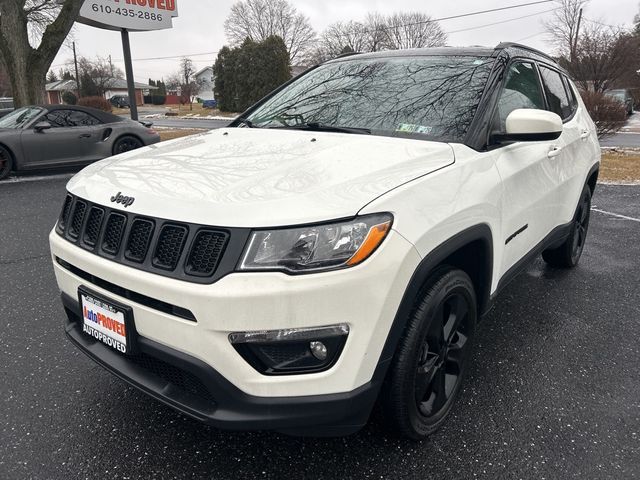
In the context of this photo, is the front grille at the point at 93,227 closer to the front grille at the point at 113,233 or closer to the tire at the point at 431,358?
the front grille at the point at 113,233

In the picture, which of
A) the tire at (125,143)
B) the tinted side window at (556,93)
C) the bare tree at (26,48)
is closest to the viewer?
the tinted side window at (556,93)

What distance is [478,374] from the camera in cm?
280

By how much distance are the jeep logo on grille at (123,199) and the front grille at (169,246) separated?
246 millimetres

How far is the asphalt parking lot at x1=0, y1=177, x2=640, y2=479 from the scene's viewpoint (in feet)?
6.86

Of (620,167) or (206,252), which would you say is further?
(620,167)

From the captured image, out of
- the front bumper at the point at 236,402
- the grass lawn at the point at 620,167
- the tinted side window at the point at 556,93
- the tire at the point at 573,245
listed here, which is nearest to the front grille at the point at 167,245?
the front bumper at the point at 236,402

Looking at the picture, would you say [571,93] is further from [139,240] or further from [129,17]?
[129,17]

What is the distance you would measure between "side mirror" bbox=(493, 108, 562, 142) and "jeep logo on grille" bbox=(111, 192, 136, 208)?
1793 millimetres

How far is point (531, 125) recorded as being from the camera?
94.7 inches

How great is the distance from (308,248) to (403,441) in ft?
3.67

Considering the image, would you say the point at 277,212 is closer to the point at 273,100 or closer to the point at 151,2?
the point at 273,100

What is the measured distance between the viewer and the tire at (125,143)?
391 inches

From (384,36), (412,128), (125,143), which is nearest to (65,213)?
(412,128)

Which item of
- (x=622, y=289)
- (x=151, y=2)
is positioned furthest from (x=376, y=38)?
(x=622, y=289)
